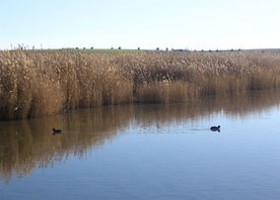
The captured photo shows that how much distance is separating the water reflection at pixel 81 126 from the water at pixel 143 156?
2 cm

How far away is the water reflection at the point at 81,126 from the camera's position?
985 cm

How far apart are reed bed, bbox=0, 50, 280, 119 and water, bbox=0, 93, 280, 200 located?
77cm

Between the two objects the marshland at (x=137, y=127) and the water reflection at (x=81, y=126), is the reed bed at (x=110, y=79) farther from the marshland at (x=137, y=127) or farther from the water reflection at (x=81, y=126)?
the water reflection at (x=81, y=126)

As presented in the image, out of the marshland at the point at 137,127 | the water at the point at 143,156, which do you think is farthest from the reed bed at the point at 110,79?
the water at the point at 143,156

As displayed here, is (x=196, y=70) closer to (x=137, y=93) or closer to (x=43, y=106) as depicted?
(x=137, y=93)

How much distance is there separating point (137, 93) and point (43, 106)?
4.62 m

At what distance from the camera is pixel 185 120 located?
46.2 ft

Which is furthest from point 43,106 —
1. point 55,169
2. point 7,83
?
point 55,169

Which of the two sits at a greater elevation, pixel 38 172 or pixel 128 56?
pixel 128 56

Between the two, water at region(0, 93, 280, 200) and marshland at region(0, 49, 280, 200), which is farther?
marshland at region(0, 49, 280, 200)

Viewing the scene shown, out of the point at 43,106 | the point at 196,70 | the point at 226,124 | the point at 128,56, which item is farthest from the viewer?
the point at 128,56

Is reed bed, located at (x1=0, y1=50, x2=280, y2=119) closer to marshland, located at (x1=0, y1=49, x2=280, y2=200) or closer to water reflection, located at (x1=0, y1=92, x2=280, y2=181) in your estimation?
marshland, located at (x1=0, y1=49, x2=280, y2=200)

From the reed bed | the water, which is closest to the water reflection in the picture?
the water

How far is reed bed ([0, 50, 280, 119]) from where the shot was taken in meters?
14.4
